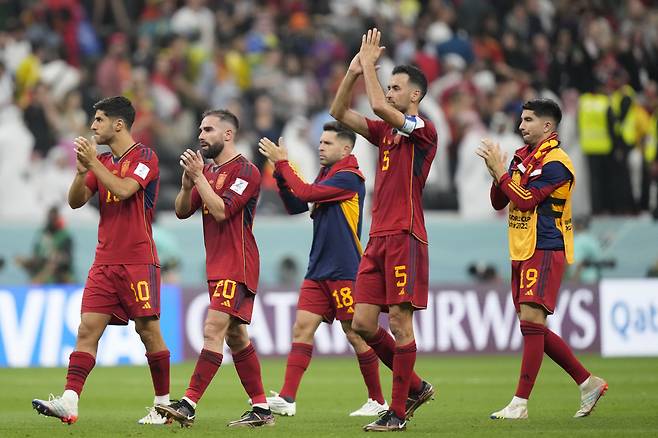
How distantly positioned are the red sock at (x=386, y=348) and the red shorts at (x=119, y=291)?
6.17ft

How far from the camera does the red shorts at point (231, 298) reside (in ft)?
34.6

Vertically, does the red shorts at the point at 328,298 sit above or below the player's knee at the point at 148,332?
above

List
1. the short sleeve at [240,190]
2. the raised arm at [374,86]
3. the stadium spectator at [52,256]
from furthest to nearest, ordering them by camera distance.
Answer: the stadium spectator at [52,256], the short sleeve at [240,190], the raised arm at [374,86]

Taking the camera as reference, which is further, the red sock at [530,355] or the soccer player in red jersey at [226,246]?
the red sock at [530,355]

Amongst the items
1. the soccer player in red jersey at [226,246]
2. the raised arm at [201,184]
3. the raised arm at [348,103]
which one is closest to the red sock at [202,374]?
the soccer player in red jersey at [226,246]

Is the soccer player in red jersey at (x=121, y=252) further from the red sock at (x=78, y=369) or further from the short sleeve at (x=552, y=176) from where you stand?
the short sleeve at (x=552, y=176)

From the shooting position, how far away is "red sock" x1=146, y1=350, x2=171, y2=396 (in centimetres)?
1069

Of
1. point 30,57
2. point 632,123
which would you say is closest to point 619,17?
point 632,123

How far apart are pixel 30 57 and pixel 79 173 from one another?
1341cm

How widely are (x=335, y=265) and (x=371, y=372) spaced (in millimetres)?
1013

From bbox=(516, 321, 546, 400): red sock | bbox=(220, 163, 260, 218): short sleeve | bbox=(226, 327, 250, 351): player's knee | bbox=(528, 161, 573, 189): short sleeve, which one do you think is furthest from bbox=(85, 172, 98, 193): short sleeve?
bbox=(516, 321, 546, 400): red sock

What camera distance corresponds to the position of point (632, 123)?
23.6 meters

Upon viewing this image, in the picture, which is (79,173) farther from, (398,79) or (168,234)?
(168,234)

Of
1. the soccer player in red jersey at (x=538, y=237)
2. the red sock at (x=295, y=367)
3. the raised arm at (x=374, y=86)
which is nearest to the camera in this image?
the raised arm at (x=374, y=86)
